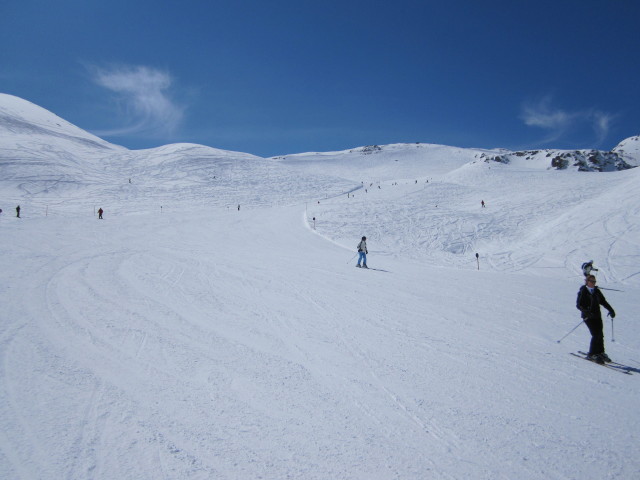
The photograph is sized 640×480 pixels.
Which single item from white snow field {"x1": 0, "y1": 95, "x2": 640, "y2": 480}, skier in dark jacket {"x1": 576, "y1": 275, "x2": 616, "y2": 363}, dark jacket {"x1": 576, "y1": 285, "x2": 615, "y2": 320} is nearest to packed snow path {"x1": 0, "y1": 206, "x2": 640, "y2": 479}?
white snow field {"x1": 0, "y1": 95, "x2": 640, "y2": 480}

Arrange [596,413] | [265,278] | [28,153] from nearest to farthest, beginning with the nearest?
[596,413], [265,278], [28,153]

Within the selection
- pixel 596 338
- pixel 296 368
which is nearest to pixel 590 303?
pixel 596 338

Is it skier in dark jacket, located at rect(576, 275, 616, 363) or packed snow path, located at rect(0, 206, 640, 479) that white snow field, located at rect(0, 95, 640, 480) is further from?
skier in dark jacket, located at rect(576, 275, 616, 363)

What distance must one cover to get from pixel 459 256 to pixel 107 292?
20.8 meters

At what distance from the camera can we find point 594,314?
645 cm

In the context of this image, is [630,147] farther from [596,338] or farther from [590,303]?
[596,338]

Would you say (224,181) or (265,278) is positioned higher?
(224,181)

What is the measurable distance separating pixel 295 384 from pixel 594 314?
6119 mm

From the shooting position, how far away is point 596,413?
14.3 feet

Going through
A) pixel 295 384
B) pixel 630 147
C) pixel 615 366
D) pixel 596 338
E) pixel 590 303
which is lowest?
pixel 295 384

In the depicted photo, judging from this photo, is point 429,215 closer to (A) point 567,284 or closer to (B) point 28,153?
(A) point 567,284

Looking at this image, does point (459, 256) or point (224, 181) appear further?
point (224, 181)

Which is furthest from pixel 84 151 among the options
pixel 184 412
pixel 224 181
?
pixel 184 412

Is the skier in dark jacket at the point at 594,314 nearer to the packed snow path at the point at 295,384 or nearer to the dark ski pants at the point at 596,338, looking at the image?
the dark ski pants at the point at 596,338
